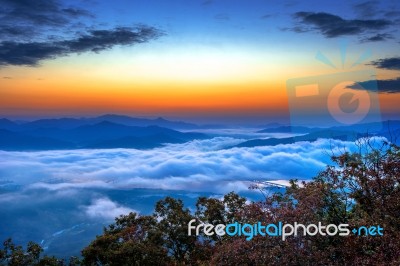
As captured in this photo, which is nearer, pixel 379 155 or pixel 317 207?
pixel 317 207

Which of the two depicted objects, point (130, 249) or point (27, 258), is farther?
point (27, 258)

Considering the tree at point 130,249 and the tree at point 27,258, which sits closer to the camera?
the tree at point 27,258

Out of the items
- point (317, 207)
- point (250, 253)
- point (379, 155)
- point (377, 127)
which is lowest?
point (250, 253)

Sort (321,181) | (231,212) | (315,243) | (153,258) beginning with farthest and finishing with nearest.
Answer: (231,212) → (153,258) → (321,181) → (315,243)

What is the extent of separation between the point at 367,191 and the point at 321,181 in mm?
2519

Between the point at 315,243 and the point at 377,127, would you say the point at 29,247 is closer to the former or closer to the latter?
the point at 315,243

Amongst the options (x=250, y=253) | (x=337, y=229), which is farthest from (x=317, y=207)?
(x=250, y=253)

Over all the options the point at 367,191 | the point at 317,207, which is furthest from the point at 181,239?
the point at 367,191

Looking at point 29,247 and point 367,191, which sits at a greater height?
point 367,191

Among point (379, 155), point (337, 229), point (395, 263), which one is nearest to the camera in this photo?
point (395, 263)

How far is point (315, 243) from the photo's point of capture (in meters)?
10.8

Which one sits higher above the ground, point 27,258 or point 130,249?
point 130,249

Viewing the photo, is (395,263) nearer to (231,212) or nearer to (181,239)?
(231,212)

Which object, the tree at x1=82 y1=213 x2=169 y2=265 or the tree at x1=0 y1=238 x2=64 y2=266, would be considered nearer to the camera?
the tree at x1=0 y1=238 x2=64 y2=266
